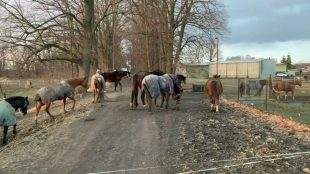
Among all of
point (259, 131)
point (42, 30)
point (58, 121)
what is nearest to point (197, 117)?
point (259, 131)

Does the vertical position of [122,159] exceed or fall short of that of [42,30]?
it falls short

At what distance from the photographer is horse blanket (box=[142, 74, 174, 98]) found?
2244 cm

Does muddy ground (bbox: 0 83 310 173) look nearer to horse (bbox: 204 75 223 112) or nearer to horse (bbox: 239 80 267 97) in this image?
horse (bbox: 204 75 223 112)

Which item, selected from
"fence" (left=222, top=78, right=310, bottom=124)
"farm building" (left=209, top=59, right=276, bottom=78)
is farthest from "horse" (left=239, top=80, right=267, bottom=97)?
"farm building" (left=209, top=59, right=276, bottom=78)

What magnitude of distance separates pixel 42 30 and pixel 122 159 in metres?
23.5

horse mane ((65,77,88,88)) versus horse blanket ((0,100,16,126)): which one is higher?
horse mane ((65,77,88,88))

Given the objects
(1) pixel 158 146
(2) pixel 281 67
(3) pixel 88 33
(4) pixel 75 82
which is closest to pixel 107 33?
(3) pixel 88 33

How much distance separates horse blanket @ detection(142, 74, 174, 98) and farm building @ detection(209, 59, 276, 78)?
193ft

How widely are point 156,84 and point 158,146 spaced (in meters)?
7.10

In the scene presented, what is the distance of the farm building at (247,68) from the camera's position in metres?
88.4

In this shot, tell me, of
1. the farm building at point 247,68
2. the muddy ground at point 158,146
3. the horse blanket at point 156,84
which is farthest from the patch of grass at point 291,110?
the farm building at point 247,68

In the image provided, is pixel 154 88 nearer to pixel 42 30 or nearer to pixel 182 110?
pixel 182 110

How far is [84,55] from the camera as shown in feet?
126

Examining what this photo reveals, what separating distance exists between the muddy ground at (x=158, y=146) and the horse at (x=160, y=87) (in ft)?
3.15
